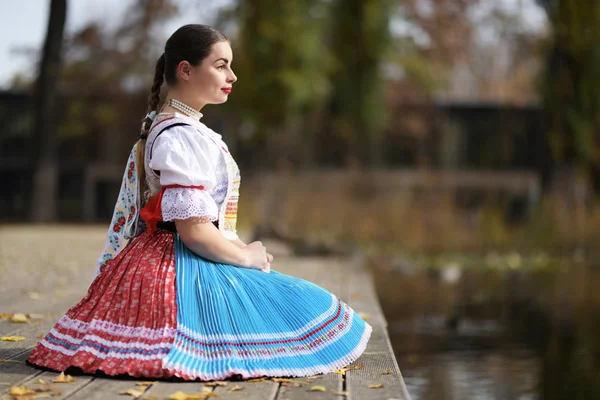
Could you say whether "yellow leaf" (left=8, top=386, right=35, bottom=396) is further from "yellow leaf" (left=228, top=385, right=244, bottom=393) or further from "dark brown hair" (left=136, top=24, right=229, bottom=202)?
"dark brown hair" (left=136, top=24, right=229, bottom=202)

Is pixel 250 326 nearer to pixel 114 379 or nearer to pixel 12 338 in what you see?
pixel 114 379

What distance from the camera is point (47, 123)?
50.9 feet

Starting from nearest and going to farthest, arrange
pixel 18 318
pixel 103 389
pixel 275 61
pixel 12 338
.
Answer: pixel 103 389
pixel 12 338
pixel 18 318
pixel 275 61

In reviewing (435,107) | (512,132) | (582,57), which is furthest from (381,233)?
(435,107)

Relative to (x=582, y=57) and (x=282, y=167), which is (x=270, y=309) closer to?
(x=282, y=167)

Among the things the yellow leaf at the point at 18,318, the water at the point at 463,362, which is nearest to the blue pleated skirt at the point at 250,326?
the water at the point at 463,362

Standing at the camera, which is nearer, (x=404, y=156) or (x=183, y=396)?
(x=183, y=396)

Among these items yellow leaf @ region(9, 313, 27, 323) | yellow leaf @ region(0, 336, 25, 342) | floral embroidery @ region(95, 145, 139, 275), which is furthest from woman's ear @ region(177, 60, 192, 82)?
yellow leaf @ region(9, 313, 27, 323)

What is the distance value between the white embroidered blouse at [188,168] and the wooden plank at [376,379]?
704 millimetres

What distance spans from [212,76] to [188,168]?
0.36 metres

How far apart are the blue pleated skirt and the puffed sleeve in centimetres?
19

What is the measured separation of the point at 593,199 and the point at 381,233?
301 centimetres

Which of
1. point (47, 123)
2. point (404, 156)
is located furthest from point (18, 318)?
point (404, 156)

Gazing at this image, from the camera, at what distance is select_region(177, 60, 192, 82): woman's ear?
317 centimetres
